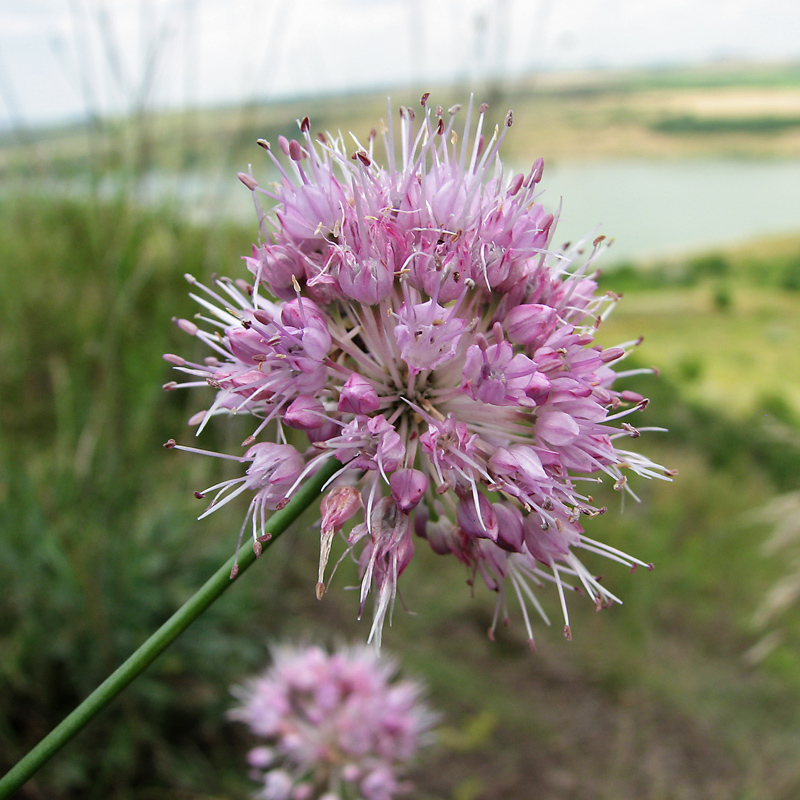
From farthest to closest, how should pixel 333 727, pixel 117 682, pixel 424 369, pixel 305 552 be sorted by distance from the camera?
pixel 305 552, pixel 333 727, pixel 424 369, pixel 117 682

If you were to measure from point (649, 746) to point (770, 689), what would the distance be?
2.25ft

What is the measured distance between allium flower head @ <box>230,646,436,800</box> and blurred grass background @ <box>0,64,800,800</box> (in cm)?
65

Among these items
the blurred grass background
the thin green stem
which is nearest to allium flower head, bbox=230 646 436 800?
the blurred grass background

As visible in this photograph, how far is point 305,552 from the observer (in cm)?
354

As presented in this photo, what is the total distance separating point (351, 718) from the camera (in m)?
1.71

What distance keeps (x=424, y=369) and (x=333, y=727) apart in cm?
126

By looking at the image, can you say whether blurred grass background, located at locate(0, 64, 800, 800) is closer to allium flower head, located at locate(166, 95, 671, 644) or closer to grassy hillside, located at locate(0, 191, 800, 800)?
grassy hillside, located at locate(0, 191, 800, 800)

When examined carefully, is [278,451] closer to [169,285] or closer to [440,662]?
[440,662]

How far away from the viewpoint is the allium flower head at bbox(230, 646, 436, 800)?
65.6 inches

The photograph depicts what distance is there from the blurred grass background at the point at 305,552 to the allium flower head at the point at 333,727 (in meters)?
0.65

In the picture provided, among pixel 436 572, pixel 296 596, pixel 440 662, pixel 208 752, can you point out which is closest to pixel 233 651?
pixel 208 752

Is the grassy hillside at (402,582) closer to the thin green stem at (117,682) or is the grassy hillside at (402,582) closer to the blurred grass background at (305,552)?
the blurred grass background at (305,552)

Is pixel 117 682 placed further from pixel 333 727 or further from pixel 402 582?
pixel 402 582

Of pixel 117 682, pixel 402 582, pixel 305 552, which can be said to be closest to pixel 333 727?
pixel 117 682
